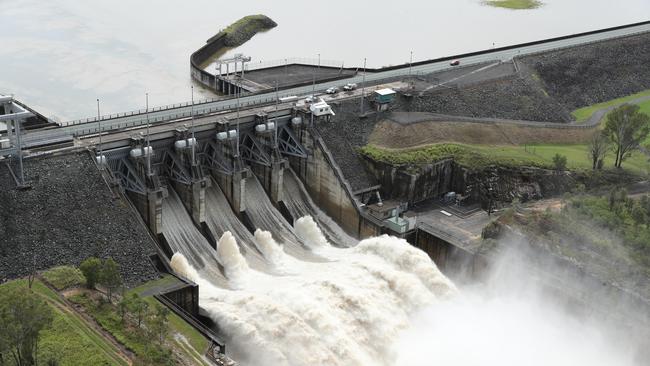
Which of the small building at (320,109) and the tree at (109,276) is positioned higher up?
the small building at (320,109)

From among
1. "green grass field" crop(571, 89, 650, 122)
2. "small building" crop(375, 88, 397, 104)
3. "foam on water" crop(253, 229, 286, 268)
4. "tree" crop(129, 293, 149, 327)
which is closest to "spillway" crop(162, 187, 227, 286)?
"foam on water" crop(253, 229, 286, 268)

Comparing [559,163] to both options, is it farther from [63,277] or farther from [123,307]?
[63,277]

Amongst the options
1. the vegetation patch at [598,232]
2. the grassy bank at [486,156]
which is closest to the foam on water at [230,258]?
the grassy bank at [486,156]

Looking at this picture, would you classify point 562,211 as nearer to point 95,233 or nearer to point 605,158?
point 605,158

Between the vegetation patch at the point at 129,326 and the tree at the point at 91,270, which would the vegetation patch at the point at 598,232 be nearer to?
the vegetation patch at the point at 129,326

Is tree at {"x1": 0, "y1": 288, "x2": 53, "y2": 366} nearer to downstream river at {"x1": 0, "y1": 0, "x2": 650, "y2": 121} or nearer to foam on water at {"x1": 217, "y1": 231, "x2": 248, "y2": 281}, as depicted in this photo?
foam on water at {"x1": 217, "y1": 231, "x2": 248, "y2": 281}

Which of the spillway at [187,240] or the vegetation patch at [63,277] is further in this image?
the spillway at [187,240]
